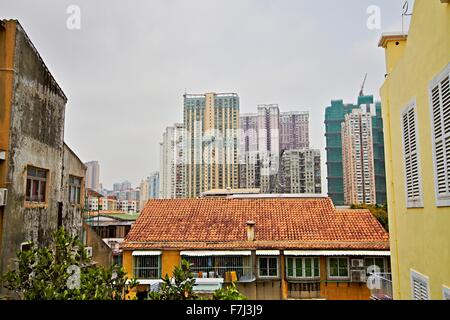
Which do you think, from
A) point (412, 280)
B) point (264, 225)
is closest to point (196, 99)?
point (412, 280)

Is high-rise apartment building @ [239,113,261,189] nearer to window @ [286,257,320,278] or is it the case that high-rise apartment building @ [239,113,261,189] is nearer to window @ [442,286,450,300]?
window @ [442,286,450,300]

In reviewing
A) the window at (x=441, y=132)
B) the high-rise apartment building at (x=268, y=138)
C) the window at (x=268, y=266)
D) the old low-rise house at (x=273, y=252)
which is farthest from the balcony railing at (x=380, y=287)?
the window at (x=268, y=266)

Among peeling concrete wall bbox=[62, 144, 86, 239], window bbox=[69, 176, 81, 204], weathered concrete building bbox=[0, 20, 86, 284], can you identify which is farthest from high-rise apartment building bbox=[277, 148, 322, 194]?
window bbox=[69, 176, 81, 204]

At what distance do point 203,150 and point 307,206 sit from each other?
5207 mm

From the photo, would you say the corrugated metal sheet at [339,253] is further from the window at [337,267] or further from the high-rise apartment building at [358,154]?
the high-rise apartment building at [358,154]

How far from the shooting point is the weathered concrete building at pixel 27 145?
321 centimetres

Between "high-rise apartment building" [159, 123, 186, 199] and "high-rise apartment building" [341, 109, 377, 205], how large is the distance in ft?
4.64

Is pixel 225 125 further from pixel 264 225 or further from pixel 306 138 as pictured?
pixel 264 225

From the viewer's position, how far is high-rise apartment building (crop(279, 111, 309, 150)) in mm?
2914

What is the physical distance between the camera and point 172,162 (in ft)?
10.7

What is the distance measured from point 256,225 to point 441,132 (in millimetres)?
5970

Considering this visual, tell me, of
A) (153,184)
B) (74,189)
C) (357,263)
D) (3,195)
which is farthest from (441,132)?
(357,263)

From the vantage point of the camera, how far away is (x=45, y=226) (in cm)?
408

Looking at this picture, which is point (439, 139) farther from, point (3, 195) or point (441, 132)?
point (3, 195)
